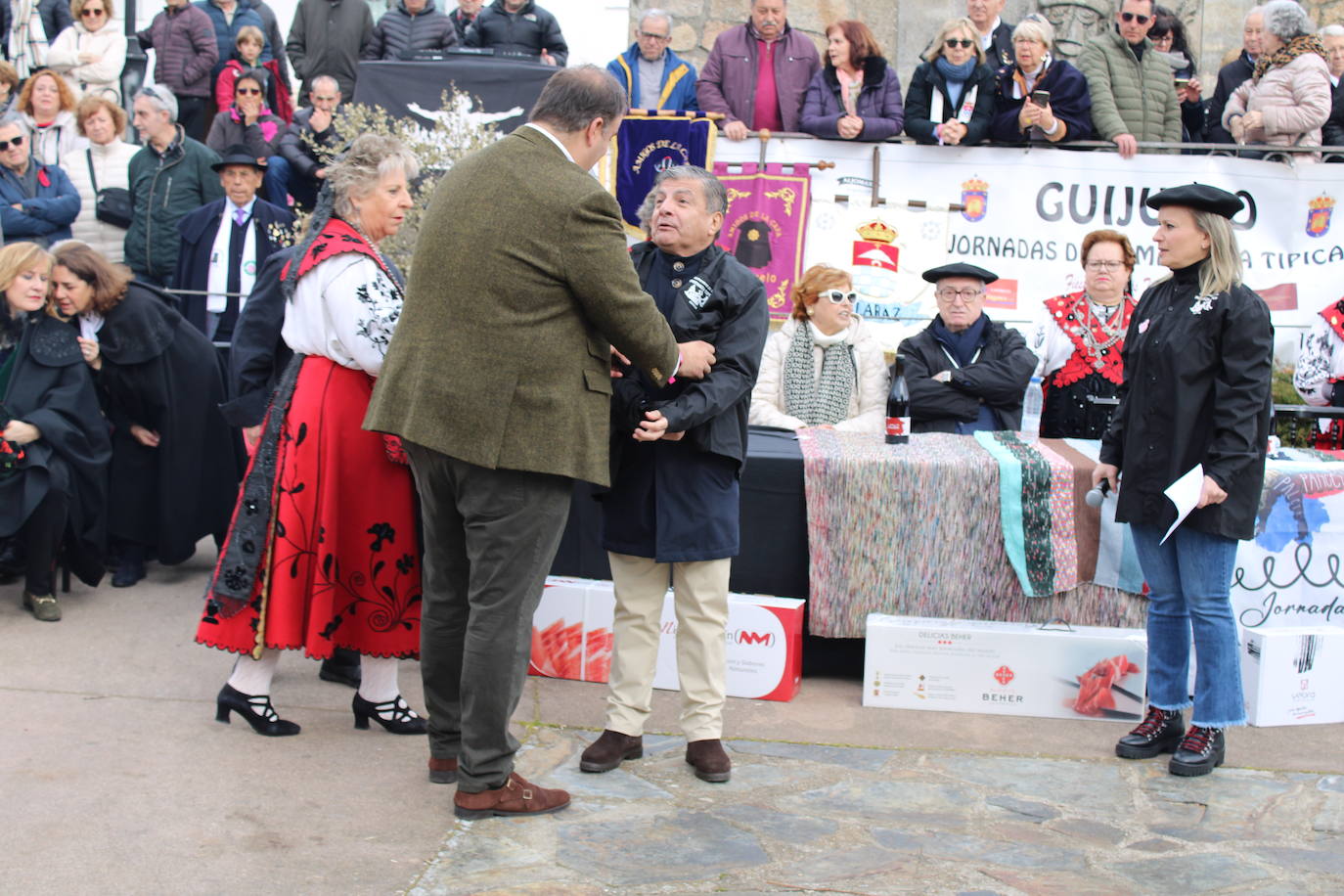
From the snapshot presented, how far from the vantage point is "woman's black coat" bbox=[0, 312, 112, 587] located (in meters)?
5.66

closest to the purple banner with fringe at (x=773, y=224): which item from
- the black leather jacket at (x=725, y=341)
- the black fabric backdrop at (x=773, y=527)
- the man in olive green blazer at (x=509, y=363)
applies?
the black fabric backdrop at (x=773, y=527)

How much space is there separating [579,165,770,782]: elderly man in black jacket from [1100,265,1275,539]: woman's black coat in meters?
1.25

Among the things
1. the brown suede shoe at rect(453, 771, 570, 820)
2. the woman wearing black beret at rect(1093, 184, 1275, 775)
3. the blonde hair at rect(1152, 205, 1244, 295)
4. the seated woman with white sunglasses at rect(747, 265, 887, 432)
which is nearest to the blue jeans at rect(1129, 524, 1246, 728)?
the woman wearing black beret at rect(1093, 184, 1275, 775)

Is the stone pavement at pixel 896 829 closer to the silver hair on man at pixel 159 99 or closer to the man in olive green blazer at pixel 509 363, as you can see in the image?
the man in olive green blazer at pixel 509 363

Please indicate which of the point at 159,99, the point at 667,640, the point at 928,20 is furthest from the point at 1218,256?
the point at 928,20

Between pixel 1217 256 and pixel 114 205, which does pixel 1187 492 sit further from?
pixel 114 205

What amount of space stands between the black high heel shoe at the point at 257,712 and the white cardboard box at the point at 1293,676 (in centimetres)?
319

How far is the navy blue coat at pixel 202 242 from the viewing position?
25.2 feet

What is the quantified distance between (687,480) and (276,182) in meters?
5.84

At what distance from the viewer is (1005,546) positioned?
4910mm

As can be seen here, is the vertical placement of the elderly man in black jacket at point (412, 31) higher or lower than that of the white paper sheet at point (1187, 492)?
higher

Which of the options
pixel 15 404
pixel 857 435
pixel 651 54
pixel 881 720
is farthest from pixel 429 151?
pixel 881 720

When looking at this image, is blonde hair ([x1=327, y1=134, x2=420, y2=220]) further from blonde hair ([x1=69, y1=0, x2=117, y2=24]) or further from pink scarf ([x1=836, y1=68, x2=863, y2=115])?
blonde hair ([x1=69, y1=0, x2=117, y2=24])

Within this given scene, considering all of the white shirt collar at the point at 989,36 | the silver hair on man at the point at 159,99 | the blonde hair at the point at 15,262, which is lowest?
the blonde hair at the point at 15,262
